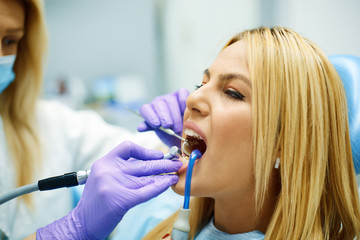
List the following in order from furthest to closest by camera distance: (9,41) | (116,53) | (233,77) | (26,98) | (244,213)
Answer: (116,53), (26,98), (9,41), (244,213), (233,77)

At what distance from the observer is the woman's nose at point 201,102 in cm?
100

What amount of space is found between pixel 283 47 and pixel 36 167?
4.03ft

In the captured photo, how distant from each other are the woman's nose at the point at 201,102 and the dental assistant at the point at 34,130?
0.93 feet

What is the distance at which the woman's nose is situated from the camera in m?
1.00

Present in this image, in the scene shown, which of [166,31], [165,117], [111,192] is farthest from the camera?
[166,31]

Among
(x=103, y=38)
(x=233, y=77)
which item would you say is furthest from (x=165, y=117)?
(x=103, y=38)

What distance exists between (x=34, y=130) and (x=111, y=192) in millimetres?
880

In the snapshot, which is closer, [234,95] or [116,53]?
[234,95]

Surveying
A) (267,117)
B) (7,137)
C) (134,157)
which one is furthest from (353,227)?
(7,137)

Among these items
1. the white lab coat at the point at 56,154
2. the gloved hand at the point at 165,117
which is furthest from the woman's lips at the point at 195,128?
the white lab coat at the point at 56,154

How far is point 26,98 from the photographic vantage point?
154cm

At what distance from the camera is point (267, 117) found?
940 millimetres

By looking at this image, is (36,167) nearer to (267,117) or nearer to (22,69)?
(22,69)

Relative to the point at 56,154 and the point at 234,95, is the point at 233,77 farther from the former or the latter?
the point at 56,154
